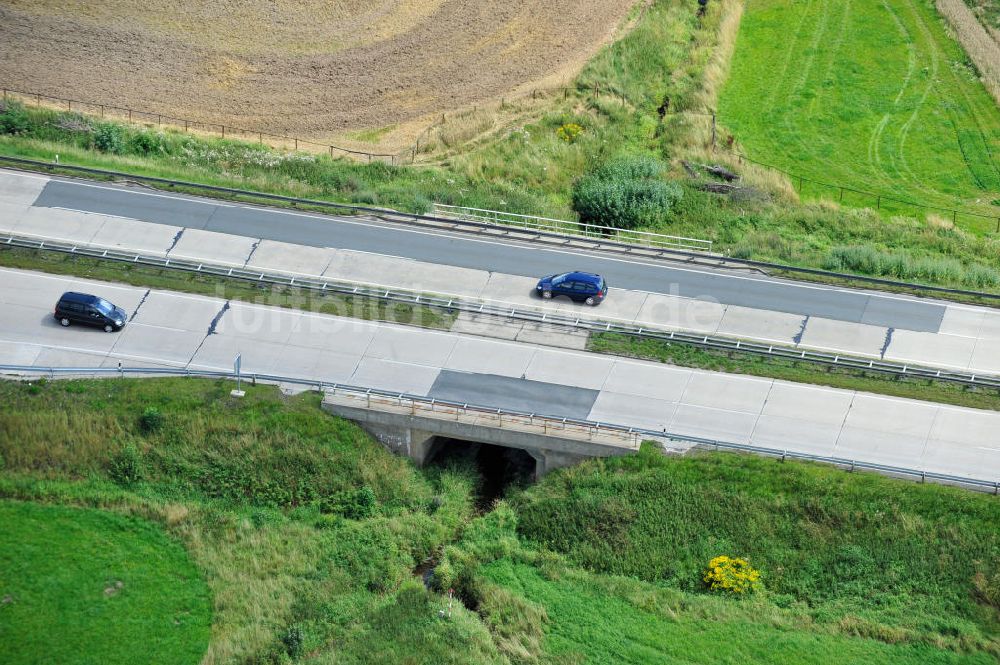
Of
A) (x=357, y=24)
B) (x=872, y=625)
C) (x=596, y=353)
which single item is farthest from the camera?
(x=357, y=24)

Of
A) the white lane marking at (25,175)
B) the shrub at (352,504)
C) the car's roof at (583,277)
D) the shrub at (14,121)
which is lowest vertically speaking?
the shrub at (352,504)

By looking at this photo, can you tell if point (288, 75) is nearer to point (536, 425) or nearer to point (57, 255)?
point (57, 255)

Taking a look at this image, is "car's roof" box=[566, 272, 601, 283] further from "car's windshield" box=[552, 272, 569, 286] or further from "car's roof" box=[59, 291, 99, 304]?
"car's roof" box=[59, 291, 99, 304]

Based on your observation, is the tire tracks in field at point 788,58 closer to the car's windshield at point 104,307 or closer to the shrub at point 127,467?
the car's windshield at point 104,307

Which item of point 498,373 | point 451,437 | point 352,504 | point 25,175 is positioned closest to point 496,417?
point 451,437

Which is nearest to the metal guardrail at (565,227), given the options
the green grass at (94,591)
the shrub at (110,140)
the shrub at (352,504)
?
the shrub at (110,140)

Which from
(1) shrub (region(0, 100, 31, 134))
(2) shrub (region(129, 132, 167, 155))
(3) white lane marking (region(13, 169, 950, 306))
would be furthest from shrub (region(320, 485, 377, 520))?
(1) shrub (region(0, 100, 31, 134))

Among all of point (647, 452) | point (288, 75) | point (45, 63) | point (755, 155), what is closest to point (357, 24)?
point (288, 75)

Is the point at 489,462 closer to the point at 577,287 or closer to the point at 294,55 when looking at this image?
the point at 577,287
